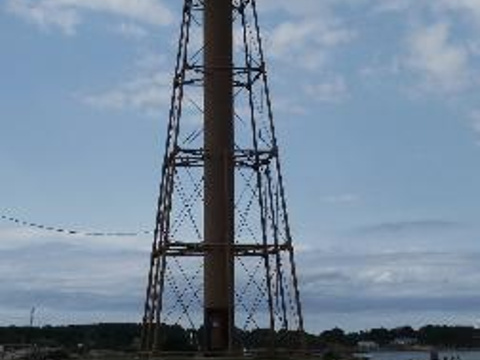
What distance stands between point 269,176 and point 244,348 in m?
8.36

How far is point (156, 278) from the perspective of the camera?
5288 centimetres

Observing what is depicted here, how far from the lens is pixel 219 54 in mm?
55125

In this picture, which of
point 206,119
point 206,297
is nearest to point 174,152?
point 206,119

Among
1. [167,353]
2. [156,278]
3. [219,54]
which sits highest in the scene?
[219,54]

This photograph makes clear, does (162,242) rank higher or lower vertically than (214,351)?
higher

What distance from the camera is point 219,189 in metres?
54.2

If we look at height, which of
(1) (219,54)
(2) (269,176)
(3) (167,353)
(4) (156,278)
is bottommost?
(3) (167,353)

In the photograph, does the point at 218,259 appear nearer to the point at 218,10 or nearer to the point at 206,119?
the point at 206,119

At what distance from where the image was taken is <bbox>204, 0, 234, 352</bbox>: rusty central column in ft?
177

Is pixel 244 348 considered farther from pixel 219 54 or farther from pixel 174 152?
pixel 219 54

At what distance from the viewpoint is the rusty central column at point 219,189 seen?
53875mm

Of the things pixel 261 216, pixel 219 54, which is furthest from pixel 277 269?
pixel 219 54

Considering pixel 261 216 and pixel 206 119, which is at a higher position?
pixel 206 119

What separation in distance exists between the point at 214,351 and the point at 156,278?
4537 mm
